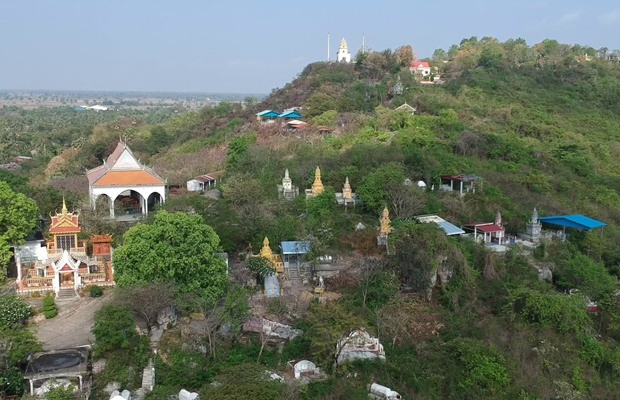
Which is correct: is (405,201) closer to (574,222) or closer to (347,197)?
(347,197)

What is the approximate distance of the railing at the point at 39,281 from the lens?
20812 millimetres

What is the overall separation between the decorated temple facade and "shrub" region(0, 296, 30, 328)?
7.71ft

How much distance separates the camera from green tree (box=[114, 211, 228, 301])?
18359 mm

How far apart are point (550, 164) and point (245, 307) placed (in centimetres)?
2575

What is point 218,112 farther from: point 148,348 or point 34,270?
point 148,348

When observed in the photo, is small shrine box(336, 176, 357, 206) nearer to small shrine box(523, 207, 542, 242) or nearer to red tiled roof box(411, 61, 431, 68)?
small shrine box(523, 207, 542, 242)

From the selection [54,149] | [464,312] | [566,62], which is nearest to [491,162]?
[464,312]

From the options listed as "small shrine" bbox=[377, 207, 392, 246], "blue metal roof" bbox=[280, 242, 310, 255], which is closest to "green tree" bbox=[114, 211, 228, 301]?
"blue metal roof" bbox=[280, 242, 310, 255]

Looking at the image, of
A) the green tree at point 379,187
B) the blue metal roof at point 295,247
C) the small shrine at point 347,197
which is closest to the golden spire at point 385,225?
the green tree at point 379,187

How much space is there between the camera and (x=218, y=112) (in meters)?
64.9

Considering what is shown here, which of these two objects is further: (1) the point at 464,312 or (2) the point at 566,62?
(2) the point at 566,62

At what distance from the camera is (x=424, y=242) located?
829 inches

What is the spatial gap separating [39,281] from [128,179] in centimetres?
853

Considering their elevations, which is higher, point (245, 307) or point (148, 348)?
point (245, 307)
